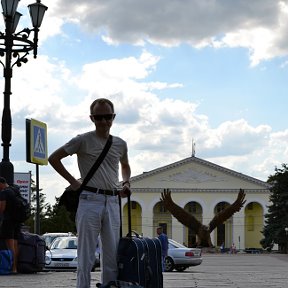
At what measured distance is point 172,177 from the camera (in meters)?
114

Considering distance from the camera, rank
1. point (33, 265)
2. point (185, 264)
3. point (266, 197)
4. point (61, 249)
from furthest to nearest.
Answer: point (266, 197), point (185, 264), point (61, 249), point (33, 265)

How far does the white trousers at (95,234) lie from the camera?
20.8ft

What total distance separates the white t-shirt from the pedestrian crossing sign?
9114 mm

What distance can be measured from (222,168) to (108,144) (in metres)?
108

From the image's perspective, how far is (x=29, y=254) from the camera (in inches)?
529

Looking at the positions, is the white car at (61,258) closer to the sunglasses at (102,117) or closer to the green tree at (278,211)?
the sunglasses at (102,117)

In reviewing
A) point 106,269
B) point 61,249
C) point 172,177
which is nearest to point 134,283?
point 106,269

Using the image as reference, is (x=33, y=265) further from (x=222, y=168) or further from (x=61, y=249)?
(x=222, y=168)

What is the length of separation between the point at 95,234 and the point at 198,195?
10729 cm

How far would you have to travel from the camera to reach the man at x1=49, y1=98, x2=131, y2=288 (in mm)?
6383

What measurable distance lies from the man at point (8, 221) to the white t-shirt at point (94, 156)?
6.00 meters

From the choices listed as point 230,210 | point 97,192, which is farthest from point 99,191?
point 230,210

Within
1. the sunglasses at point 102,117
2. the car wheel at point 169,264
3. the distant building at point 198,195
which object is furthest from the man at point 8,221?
the distant building at point 198,195

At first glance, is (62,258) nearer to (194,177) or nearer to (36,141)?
(36,141)
